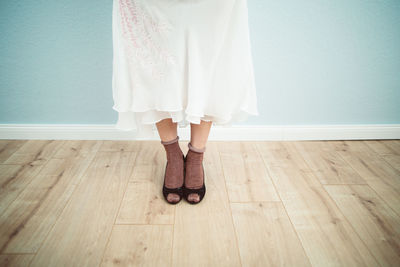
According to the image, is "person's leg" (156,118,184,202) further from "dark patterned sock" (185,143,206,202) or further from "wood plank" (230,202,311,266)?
"wood plank" (230,202,311,266)

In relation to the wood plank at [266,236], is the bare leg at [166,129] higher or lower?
higher

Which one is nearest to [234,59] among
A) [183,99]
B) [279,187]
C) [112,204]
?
[183,99]

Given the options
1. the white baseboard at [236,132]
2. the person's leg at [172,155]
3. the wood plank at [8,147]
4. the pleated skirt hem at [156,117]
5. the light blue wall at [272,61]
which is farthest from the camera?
the white baseboard at [236,132]

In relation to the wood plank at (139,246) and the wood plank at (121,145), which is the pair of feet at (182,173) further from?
the wood plank at (121,145)

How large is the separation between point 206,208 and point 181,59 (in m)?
0.55

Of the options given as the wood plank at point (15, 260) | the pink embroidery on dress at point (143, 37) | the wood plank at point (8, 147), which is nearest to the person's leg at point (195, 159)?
the pink embroidery on dress at point (143, 37)

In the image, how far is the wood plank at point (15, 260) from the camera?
73cm

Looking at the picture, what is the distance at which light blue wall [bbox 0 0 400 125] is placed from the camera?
3.56 ft

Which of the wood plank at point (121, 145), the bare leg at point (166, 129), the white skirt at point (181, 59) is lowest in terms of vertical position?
the wood plank at point (121, 145)

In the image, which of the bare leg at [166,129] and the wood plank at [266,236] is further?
the bare leg at [166,129]

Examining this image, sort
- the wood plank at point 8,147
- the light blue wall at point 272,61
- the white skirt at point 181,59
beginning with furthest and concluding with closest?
the wood plank at point 8,147 < the light blue wall at point 272,61 < the white skirt at point 181,59

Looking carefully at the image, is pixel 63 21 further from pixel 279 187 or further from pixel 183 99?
pixel 279 187

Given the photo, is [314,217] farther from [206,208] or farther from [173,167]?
[173,167]

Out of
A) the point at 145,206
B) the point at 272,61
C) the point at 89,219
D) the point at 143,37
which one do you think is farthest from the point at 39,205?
the point at 272,61
